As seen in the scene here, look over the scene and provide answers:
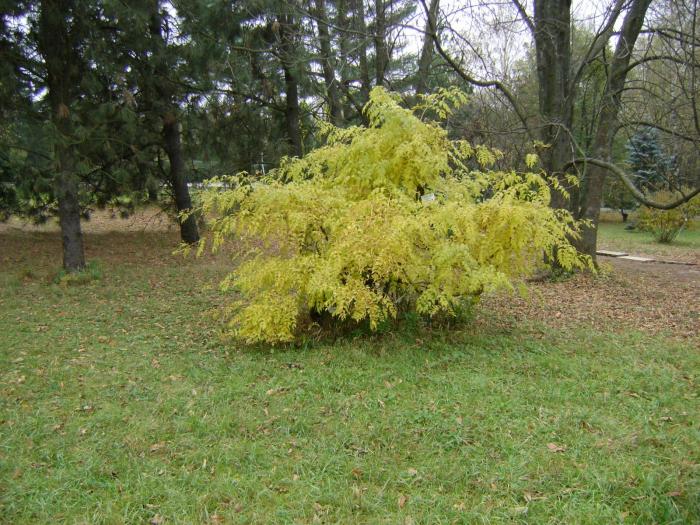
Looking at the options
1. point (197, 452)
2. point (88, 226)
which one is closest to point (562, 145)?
point (197, 452)

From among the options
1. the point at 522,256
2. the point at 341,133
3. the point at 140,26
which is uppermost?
the point at 140,26

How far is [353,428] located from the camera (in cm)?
352

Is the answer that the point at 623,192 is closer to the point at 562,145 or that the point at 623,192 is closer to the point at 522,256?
the point at 562,145

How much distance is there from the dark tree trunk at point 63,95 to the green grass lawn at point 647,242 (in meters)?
13.0

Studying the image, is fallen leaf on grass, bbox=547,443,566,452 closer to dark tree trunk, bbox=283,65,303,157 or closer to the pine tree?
the pine tree

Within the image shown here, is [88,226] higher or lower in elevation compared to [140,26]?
lower

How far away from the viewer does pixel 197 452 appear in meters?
3.25

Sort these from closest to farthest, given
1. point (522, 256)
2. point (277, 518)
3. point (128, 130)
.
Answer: point (277, 518)
point (522, 256)
point (128, 130)

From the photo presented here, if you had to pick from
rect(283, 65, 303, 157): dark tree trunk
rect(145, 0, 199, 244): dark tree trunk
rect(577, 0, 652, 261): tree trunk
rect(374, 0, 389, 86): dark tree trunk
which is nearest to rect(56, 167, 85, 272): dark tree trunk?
rect(145, 0, 199, 244): dark tree trunk

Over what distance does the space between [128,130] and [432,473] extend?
922 cm

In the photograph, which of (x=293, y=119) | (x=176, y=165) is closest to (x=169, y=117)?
(x=176, y=165)

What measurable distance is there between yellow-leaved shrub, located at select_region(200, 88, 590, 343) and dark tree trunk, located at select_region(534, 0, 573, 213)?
365cm

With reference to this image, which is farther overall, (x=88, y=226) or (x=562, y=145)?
(x=88, y=226)

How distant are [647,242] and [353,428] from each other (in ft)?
49.5
